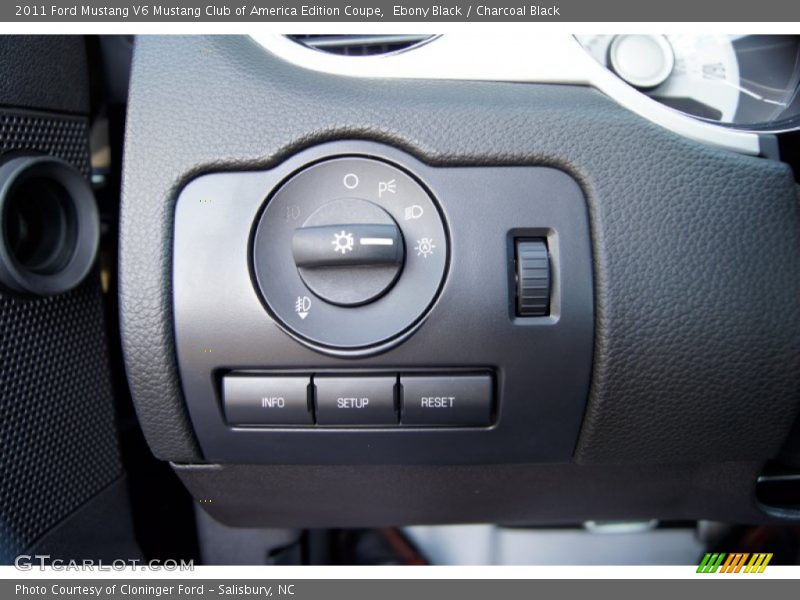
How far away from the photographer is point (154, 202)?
0.53 metres

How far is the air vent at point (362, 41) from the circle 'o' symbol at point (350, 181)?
15 centimetres

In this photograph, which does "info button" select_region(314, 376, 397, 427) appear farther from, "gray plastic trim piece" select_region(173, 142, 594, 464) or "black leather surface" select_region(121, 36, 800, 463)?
"black leather surface" select_region(121, 36, 800, 463)

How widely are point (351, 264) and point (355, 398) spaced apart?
0.42 feet

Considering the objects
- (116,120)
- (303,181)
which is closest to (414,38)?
(303,181)

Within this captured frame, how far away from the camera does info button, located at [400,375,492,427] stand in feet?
1.75

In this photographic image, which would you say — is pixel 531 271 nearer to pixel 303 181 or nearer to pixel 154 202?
pixel 303 181

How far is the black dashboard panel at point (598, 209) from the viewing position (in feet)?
1.72

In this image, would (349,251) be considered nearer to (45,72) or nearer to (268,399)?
(268,399)

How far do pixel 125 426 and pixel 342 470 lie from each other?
39 cm

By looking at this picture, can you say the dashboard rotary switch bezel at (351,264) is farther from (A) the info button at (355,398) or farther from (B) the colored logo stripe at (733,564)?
(B) the colored logo stripe at (733,564)

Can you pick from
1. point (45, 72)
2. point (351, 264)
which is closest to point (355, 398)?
point (351, 264)

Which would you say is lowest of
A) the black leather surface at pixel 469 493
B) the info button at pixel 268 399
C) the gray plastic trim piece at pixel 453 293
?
the black leather surface at pixel 469 493

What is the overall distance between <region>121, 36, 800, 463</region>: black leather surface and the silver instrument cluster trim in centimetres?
2

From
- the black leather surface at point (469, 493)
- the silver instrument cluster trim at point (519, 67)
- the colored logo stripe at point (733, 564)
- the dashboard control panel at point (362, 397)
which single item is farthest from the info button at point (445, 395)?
the colored logo stripe at point (733, 564)
